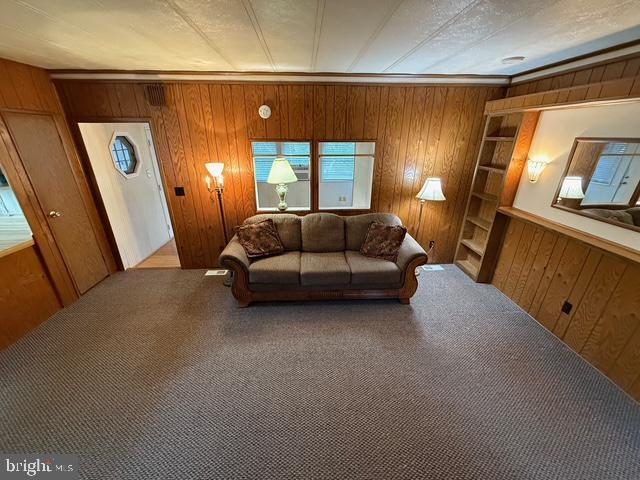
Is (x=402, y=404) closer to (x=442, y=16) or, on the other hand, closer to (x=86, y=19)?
(x=442, y=16)

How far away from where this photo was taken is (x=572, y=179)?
7.50 feet

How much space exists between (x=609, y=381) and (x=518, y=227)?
1.54m

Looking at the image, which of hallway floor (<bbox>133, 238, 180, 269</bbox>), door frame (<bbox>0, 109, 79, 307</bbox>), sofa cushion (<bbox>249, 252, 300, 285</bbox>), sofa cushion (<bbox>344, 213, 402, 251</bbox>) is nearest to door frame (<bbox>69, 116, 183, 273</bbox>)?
door frame (<bbox>0, 109, 79, 307</bbox>)

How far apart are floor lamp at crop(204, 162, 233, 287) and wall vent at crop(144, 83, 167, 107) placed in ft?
2.71

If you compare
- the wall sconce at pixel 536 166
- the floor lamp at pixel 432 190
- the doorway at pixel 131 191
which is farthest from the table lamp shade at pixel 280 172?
the wall sconce at pixel 536 166

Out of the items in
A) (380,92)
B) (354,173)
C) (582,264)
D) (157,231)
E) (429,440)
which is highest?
(380,92)

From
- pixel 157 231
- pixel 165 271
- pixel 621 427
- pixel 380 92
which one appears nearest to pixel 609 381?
pixel 621 427

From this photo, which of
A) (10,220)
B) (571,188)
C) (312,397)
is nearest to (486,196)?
(571,188)

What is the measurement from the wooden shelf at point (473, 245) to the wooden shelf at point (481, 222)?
0.25m

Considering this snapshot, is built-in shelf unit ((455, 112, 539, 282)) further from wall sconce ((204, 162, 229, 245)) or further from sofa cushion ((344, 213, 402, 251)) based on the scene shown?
wall sconce ((204, 162, 229, 245))

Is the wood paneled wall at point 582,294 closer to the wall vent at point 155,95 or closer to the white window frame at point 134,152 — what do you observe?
the wall vent at point 155,95

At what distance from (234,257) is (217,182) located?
43.7 inches

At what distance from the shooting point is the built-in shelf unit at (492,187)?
2.74 metres

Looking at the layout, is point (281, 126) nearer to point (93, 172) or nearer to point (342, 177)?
point (93, 172)
